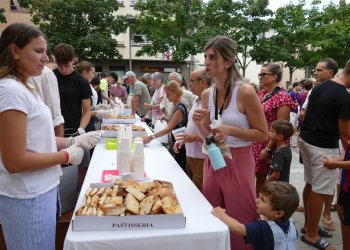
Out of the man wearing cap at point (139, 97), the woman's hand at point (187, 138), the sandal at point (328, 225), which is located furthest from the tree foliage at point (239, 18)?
the woman's hand at point (187, 138)

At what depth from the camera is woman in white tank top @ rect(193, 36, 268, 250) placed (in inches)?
80.6

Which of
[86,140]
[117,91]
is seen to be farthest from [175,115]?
[117,91]

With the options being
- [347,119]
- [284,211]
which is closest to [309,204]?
[347,119]

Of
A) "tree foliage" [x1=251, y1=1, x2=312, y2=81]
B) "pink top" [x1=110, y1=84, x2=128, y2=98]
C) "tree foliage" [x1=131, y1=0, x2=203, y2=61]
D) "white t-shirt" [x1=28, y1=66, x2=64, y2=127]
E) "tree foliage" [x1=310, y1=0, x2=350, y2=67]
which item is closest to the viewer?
"white t-shirt" [x1=28, y1=66, x2=64, y2=127]

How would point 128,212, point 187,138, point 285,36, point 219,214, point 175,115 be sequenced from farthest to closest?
1. point 285,36
2. point 175,115
3. point 187,138
4. point 219,214
5. point 128,212

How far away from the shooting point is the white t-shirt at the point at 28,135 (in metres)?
1.37

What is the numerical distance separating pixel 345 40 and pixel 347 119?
15.1 meters

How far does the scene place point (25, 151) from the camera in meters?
1.39

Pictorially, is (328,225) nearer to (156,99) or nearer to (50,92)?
(50,92)

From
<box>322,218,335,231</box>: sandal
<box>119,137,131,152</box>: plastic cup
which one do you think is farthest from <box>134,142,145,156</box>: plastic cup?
<box>322,218,335,231</box>: sandal

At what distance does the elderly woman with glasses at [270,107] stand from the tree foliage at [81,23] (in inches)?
572

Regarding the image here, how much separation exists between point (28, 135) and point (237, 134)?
120cm

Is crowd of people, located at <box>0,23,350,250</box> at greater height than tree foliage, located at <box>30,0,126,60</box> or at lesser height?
lesser

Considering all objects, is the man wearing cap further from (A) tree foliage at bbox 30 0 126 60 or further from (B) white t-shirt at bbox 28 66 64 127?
(A) tree foliage at bbox 30 0 126 60
